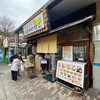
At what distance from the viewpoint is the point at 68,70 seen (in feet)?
10.2

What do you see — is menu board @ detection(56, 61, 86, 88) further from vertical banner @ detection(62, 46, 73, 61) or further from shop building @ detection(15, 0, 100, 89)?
vertical banner @ detection(62, 46, 73, 61)

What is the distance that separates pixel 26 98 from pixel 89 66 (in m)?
3.37

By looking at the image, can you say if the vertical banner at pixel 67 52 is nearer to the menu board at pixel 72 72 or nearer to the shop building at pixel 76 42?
the shop building at pixel 76 42

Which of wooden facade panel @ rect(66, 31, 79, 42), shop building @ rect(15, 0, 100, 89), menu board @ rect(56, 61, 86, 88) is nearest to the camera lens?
menu board @ rect(56, 61, 86, 88)

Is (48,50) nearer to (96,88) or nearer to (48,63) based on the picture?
(48,63)

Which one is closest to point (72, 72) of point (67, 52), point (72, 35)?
point (67, 52)

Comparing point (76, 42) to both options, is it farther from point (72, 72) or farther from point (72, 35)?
point (72, 72)

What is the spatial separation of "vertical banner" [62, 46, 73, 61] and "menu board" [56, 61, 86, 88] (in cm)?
49

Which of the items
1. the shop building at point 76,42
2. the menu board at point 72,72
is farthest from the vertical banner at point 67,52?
the menu board at point 72,72

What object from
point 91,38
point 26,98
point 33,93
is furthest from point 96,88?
point 26,98

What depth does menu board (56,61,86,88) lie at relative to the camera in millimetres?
2675

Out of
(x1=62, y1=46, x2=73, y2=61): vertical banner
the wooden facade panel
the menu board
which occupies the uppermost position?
the wooden facade panel

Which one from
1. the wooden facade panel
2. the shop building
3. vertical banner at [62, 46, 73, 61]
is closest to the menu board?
the shop building

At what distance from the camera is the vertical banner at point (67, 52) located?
11.2ft
